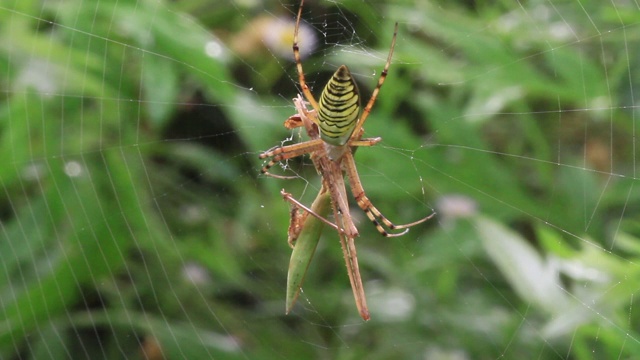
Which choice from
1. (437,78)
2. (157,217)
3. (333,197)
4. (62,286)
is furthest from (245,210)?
(333,197)

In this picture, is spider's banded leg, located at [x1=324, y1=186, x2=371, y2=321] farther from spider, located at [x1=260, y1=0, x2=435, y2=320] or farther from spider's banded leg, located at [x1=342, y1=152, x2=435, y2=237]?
spider's banded leg, located at [x1=342, y1=152, x2=435, y2=237]

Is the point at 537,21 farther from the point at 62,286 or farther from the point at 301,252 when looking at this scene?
the point at 62,286

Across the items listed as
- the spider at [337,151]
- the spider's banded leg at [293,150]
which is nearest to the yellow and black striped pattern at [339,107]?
the spider at [337,151]

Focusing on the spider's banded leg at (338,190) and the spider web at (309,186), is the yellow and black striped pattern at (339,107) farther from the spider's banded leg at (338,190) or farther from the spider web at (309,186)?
the spider web at (309,186)

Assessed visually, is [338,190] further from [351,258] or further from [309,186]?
[309,186]

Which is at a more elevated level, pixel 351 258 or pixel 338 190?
pixel 338 190

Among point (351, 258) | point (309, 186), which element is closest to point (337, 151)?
point (351, 258)

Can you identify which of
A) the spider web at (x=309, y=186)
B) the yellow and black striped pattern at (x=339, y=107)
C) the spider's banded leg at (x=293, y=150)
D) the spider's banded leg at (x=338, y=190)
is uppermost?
the yellow and black striped pattern at (x=339, y=107)
